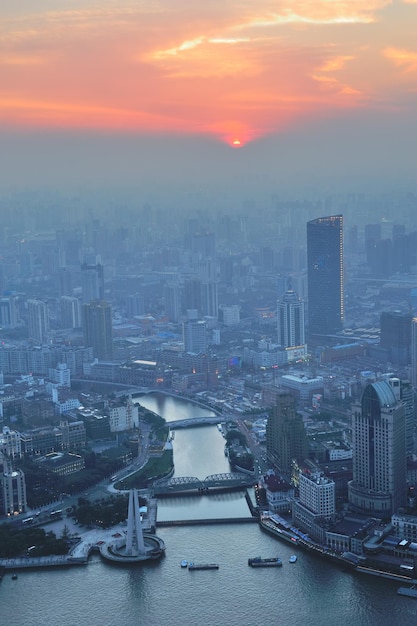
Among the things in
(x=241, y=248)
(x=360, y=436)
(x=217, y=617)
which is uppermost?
(x=241, y=248)

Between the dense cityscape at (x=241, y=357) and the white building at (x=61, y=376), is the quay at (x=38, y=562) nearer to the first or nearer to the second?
the dense cityscape at (x=241, y=357)

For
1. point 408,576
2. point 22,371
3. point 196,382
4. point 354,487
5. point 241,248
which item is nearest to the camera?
point 408,576

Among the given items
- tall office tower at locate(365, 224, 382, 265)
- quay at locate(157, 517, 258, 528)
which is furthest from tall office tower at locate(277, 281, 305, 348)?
quay at locate(157, 517, 258, 528)

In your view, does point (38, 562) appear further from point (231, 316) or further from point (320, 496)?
Result: point (231, 316)

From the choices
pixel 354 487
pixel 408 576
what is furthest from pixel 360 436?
pixel 408 576

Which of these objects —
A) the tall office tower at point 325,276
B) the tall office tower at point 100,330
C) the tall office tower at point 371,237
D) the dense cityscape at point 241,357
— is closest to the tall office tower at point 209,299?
the dense cityscape at point 241,357

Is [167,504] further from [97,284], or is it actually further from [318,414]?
[97,284]
